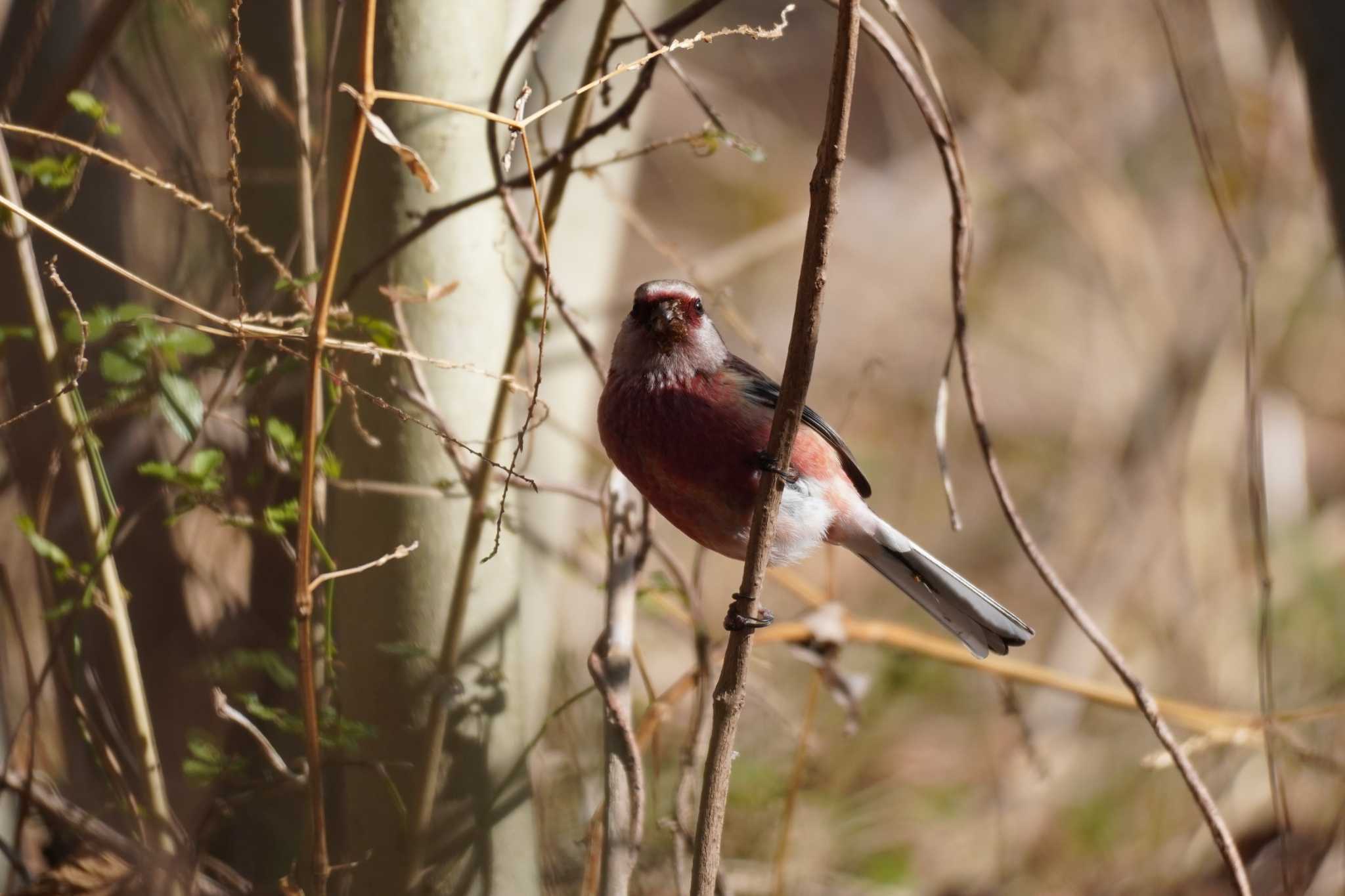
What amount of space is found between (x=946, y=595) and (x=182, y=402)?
179 cm

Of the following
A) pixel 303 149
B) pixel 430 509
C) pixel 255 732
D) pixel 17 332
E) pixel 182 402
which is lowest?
pixel 255 732

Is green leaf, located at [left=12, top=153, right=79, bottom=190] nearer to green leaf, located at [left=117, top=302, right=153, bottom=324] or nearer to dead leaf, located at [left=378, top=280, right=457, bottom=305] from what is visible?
green leaf, located at [left=117, top=302, right=153, bottom=324]

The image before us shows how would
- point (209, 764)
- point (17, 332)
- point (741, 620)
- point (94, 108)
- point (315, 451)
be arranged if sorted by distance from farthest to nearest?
1. point (209, 764)
2. point (17, 332)
3. point (94, 108)
4. point (741, 620)
5. point (315, 451)

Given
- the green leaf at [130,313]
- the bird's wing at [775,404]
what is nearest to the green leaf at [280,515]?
the green leaf at [130,313]

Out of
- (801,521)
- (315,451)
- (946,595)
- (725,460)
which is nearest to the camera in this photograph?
(315,451)

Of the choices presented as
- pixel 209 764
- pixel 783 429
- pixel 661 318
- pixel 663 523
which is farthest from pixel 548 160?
pixel 663 523

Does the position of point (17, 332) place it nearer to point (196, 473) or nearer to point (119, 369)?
point (119, 369)

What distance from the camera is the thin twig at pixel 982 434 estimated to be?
6.91 feet

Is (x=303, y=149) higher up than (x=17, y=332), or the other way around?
(x=303, y=149)

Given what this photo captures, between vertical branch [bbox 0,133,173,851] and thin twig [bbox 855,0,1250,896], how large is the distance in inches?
63.6

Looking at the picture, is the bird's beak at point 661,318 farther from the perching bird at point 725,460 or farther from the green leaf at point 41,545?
the green leaf at point 41,545

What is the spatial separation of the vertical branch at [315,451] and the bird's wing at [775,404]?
1.10 m

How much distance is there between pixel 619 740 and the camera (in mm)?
2174

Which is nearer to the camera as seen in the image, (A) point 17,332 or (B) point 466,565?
(A) point 17,332
